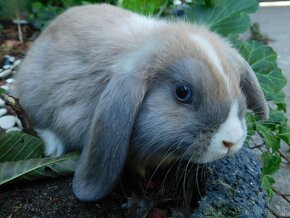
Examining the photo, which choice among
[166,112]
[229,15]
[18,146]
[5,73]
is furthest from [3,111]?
[229,15]

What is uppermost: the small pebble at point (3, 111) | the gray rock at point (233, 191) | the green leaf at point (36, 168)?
the gray rock at point (233, 191)

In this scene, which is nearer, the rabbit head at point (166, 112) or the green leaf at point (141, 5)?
the rabbit head at point (166, 112)

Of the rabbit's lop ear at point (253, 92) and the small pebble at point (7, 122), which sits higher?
the rabbit's lop ear at point (253, 92)

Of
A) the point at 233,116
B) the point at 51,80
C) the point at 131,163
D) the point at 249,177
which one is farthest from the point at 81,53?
the point at 249,177

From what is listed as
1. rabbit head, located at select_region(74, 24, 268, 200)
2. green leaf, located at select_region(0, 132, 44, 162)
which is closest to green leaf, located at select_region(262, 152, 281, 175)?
rabbit head, located at select_region(74, 24, 268, 200)

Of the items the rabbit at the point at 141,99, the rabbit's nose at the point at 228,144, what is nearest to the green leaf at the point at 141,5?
the rabbit at the point at 141,99

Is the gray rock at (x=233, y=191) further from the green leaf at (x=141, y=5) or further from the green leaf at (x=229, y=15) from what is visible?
the green leaf at (x=141, y=5)

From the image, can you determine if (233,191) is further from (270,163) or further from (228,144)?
(270,163)
